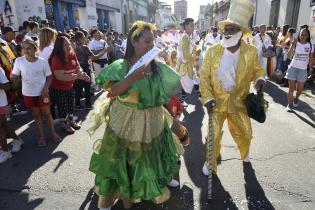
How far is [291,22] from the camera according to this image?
55.3ft

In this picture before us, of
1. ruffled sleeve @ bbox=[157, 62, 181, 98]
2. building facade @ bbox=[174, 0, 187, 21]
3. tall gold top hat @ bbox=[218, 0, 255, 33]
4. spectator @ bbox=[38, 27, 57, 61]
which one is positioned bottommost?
ruffled sleeve @ bbox=[157, 62, 181, 98]

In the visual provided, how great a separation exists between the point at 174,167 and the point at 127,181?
0.56 metres

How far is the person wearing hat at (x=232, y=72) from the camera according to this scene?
11.5 ft

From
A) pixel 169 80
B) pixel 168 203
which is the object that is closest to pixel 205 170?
pixel 168 203

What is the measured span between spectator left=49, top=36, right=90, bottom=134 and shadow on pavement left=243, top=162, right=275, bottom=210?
3.28m

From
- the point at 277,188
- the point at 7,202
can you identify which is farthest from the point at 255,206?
the point at 7,202

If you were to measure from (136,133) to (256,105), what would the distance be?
1575 millimetres

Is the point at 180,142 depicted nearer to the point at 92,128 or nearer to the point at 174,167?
the point at 174,167

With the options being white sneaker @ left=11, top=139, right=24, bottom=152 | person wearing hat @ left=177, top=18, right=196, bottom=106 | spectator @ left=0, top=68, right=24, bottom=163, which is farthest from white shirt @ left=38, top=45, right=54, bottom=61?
person wearing hat @ left=177, top=18, right=196, bottom=106

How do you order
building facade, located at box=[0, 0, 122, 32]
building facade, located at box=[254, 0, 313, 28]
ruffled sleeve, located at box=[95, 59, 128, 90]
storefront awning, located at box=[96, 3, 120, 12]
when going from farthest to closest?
storefront awning, located at box=[96, 3, 120, 12], building facade, located at box=[254, 0, 313, 28], building facade, located at box=[0, 0, 122, 32], ruffled sleeve, located at box=[95, 59, 128, 90]

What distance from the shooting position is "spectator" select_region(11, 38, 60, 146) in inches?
183

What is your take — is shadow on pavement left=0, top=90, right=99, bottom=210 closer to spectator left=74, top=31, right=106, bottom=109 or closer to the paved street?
the paved street

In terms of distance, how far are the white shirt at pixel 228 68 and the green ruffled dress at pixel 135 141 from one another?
94 cm

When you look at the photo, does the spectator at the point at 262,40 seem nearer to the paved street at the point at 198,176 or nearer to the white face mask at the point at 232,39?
the paved street at the point at 198,176
